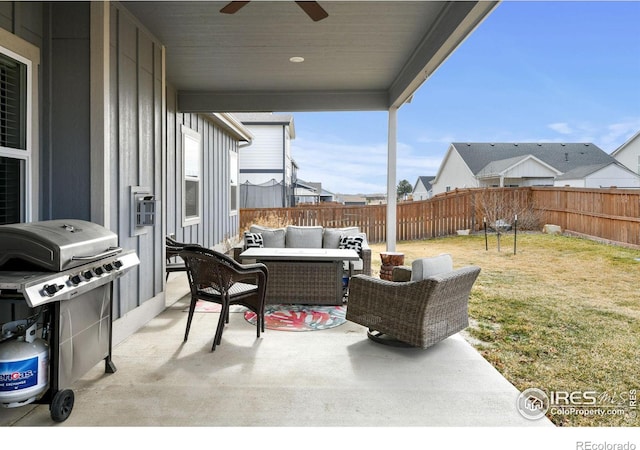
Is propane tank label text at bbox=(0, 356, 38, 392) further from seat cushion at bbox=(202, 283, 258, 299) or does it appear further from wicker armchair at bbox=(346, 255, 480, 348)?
wicker armchair at bbox=(346, 255, 480, 348)

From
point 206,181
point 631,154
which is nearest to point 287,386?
point 206,181

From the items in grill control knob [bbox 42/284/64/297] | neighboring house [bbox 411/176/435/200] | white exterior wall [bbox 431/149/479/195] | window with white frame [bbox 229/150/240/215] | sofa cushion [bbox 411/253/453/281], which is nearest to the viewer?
grill control knob [bbox 42/284/64/297]

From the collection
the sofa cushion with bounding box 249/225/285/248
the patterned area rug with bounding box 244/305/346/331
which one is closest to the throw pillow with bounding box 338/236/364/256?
the sofa cushion with bounding box 249/225/285/248

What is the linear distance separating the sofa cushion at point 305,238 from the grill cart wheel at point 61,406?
4.25 metres

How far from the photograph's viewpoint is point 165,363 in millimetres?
3281

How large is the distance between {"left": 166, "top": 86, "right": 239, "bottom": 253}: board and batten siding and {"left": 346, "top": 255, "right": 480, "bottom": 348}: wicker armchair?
3.76 meters

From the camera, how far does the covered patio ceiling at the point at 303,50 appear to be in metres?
3.91

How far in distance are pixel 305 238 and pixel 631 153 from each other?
17.6m

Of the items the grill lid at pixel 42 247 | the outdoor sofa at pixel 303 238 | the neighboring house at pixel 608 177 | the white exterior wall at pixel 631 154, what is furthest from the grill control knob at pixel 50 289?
the white exterior wall at pixel 631 154

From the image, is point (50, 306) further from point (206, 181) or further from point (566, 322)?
point (206, 181)

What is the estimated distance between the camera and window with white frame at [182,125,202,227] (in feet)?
23.0

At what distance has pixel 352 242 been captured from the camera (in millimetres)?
6254

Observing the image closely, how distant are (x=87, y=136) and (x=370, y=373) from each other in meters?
2.78
